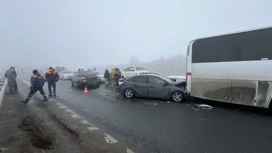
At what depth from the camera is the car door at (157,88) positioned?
13.4m

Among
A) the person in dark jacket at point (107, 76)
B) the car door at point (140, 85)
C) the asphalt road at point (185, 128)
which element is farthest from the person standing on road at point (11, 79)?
the asphalt road at point (185, 128)

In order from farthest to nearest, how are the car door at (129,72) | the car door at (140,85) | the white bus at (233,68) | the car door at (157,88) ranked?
1. the car door at (129,72)
2. the car door at (140,85)
3. the car door at (157,88)
4. the white bus at (233,68)

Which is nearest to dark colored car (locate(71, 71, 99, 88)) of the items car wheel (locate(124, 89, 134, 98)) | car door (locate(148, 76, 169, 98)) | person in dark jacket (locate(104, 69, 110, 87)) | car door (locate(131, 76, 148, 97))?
person in dark jacket (locate(104, 69, 110, 87))

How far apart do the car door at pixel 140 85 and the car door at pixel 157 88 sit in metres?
0.25

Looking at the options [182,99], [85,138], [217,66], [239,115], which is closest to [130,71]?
[182,99]

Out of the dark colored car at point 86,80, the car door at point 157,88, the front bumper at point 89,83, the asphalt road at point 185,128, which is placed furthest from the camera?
the dark colored car at point 86,80

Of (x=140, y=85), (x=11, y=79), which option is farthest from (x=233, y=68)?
(x=11, y=79)

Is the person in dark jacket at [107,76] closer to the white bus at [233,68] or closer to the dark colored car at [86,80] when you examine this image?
the dark colored car at [86,80]

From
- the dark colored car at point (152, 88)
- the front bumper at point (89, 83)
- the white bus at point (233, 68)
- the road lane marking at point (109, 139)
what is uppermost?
the white bus at point (233, 68)

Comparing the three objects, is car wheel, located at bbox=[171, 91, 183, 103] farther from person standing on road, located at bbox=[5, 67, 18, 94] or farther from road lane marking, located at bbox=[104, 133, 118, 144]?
person standing on road, located at bbox=[5, 67, 18, 94]

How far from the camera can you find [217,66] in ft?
35.7

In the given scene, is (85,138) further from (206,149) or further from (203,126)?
(203,126)

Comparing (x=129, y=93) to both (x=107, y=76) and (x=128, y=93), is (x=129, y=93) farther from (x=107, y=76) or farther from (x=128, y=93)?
(x=107, y=76)

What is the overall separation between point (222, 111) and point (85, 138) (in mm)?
6035
